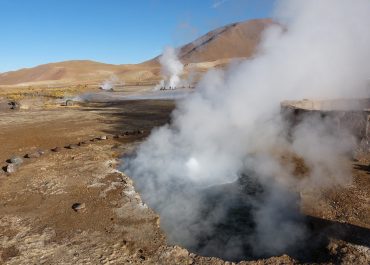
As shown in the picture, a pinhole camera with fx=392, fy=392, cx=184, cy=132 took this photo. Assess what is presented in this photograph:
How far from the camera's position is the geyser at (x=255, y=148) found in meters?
6.01

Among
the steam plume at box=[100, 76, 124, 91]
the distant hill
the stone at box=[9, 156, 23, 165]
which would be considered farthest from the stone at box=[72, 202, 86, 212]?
the distant hill

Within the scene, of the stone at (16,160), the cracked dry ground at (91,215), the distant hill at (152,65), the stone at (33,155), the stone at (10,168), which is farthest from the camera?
the distant hill at (152,65)

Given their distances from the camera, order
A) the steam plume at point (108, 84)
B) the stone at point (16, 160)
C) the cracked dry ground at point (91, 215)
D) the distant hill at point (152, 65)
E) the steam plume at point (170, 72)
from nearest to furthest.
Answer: the cracked dry ground at point (91, 215), the stone at point (16, 160), the steam plume at point (170, 72), the steam plume at point (108, 84), the distant hill at point (152, 65)

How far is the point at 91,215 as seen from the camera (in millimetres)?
6414

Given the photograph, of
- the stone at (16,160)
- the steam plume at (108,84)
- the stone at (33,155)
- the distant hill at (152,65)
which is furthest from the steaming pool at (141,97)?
the distant hill at (152,65)

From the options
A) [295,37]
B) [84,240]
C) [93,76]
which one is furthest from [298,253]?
[93,76]

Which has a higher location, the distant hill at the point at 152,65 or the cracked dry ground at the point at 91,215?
the distant hill at the point at 152,65

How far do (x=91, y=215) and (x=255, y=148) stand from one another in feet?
15.8

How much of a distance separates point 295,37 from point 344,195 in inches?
270

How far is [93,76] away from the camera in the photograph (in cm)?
9119

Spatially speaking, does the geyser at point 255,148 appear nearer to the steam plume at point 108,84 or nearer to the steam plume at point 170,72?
the steam plume at point 170,72

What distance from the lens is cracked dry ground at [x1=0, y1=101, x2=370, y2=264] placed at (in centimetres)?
509

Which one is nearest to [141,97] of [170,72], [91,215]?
[170,72]

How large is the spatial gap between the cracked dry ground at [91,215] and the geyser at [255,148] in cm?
37
